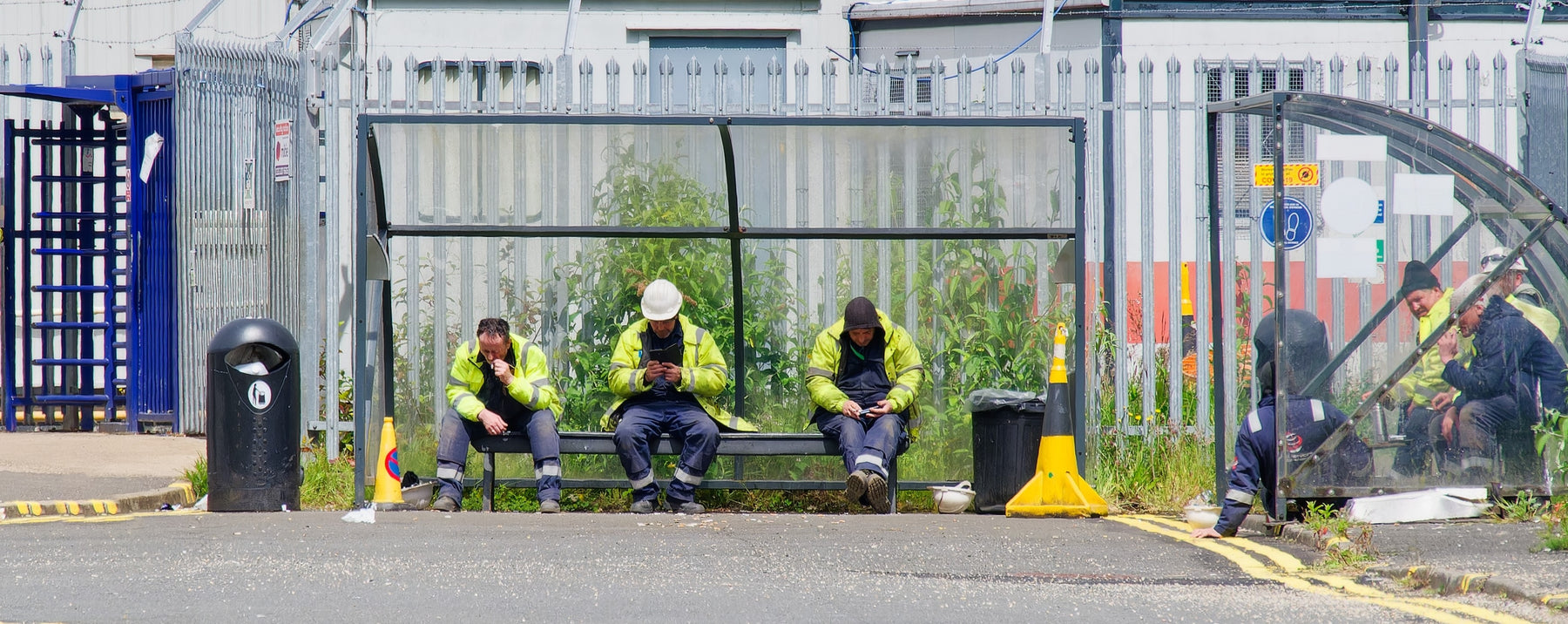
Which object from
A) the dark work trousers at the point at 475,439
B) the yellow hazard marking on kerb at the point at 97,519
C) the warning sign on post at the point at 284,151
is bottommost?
the yellow hazard marking on kerb at the point at 97,519

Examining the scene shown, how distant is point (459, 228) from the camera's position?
30.2ft

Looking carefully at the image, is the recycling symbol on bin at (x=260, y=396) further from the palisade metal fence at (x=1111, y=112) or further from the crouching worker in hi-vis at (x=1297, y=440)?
the crouching worker in hi-vis at (x=1297, y=440)

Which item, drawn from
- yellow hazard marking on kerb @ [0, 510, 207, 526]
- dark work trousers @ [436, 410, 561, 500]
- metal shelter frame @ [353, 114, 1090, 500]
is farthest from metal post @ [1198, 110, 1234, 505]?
yellow hazard marking on kerb @ [0, 510, 207, 526]

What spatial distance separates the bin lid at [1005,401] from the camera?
8.77m

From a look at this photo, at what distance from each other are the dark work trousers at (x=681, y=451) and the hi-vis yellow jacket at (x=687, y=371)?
18 cm

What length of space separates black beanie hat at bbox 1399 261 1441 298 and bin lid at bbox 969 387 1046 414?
2.03 m

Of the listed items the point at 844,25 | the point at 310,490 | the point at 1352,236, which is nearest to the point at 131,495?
the point at 310,490

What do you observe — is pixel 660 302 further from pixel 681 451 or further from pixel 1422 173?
pixel 1422 173

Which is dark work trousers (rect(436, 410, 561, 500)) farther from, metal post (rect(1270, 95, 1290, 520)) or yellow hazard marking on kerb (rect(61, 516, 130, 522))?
metal post (rect(1270, 95, 1290, 520))

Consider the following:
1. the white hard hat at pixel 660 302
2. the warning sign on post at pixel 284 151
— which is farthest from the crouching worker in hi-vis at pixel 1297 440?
the warning sign on post at pixel 284 151

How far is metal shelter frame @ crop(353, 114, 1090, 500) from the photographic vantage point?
8.72 m

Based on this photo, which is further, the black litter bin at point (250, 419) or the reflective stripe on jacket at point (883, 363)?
the reflective stripe on jacket at point (883, 363)

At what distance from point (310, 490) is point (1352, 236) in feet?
18.7

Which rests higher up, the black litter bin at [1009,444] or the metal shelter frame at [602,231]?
the metal shelter frame at [602,231]
